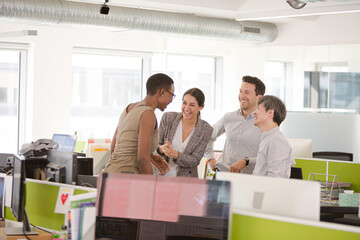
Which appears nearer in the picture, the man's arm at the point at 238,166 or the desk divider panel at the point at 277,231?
the desk divider panel at the point at 277,231

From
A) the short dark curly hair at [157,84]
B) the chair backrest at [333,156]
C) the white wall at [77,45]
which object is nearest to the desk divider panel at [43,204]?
the short dark curly hair at [157,84]

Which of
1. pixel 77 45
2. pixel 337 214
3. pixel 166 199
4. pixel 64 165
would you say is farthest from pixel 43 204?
pixel 77 45

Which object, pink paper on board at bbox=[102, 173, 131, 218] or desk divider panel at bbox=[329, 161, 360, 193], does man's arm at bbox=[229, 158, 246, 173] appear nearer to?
pink paper on board at bbox=[102, 173, 131, 218]

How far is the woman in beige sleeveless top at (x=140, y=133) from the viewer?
11.3 feet

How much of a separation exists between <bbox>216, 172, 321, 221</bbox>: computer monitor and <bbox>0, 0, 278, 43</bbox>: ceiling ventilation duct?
15.8ft

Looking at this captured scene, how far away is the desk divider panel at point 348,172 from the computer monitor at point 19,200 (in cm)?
349

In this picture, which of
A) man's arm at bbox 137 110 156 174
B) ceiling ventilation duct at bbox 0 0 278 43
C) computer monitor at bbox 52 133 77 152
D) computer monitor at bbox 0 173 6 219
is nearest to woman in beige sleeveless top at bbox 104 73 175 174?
man's arm at bbox 137 110 156 174

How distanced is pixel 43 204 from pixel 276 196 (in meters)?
1.78

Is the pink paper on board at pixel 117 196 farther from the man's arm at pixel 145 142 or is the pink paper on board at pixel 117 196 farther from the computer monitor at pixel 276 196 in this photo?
the man's arm at pixel 145 142

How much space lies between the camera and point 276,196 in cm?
250

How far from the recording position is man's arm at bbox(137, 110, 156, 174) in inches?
134

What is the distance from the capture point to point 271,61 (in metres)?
9.44

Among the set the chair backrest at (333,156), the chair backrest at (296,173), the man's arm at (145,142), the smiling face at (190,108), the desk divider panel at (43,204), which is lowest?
the desk divider panel at (43,204)

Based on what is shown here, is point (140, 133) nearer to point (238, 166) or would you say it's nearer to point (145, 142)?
point (145, 142)
